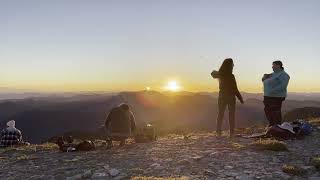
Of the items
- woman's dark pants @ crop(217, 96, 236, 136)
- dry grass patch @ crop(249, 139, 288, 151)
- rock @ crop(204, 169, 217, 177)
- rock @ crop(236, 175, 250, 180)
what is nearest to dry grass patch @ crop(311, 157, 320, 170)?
dry grass patch @ crop(249, 139, 288, 151)

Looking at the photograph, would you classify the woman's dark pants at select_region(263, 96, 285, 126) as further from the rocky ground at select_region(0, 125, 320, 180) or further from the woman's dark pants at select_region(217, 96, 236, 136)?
the rocky ground at select_region(0, 125, 320, 180)

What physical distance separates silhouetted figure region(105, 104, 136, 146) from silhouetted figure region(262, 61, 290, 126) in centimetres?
575

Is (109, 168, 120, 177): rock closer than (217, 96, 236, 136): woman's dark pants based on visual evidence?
Yes

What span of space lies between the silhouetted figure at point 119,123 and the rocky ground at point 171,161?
552 millimetres

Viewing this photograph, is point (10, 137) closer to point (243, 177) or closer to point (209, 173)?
point (209, 173)

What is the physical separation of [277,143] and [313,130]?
4566mm

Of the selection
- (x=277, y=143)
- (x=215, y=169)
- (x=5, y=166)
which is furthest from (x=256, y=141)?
(x=5, y=166)

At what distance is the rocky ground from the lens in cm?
1477

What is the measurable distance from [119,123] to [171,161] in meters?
4.99

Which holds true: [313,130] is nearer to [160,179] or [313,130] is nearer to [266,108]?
[266,108]

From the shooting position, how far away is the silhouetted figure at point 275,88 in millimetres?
20578

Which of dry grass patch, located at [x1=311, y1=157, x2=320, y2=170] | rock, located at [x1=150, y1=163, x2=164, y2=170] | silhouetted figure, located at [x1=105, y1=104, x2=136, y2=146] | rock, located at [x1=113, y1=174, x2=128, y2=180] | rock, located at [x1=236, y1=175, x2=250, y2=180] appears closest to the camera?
rock, located at [x1=236, y1=175, x2=250, y2=180]

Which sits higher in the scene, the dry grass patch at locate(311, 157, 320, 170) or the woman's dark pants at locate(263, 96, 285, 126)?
the woman's dark pants at locate(263, 96, 285, 126)

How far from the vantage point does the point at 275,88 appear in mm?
20641
